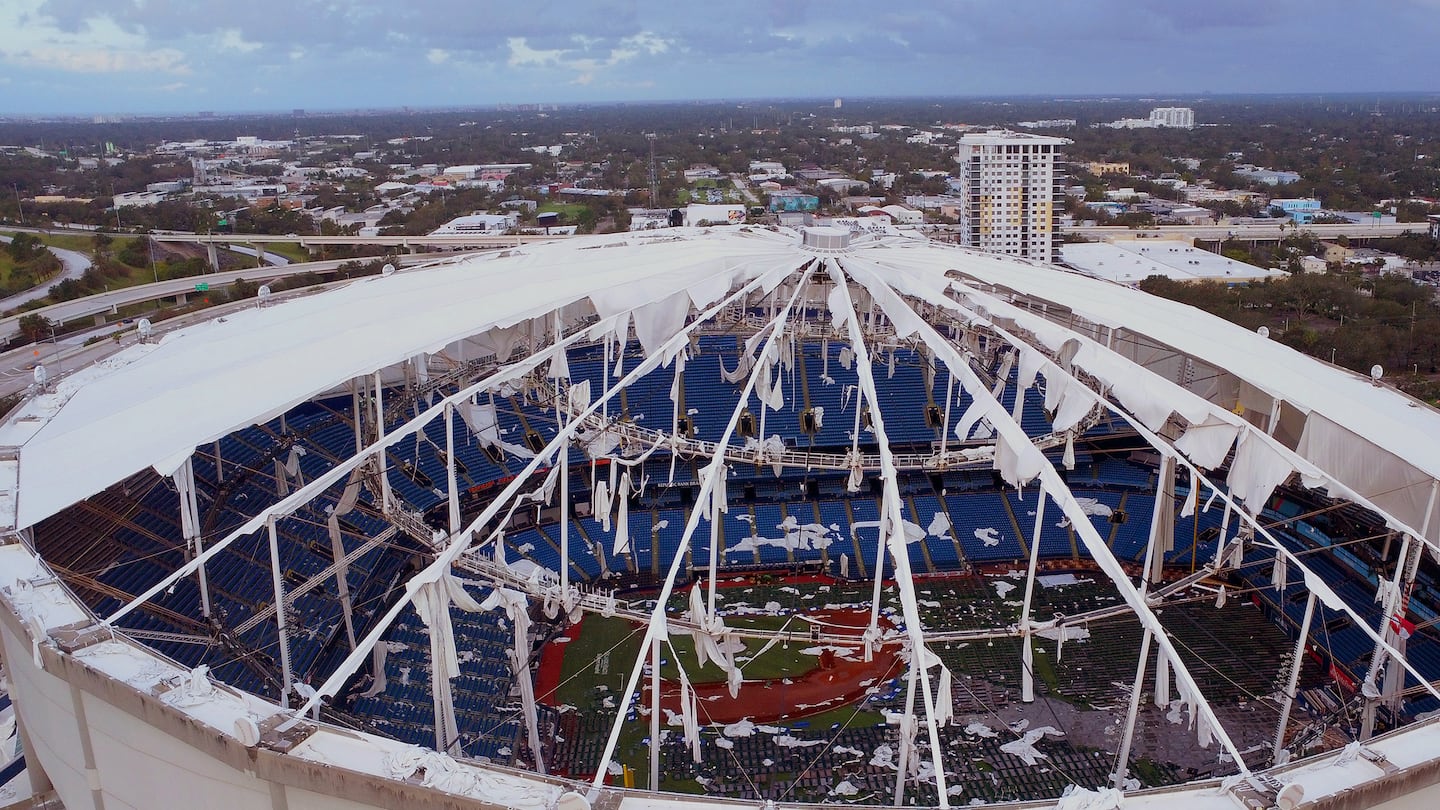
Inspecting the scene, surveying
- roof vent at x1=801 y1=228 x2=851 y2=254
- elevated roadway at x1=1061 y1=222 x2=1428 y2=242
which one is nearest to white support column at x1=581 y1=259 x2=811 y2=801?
roof vent at x1=801 y1=228 x2=851 y2=254

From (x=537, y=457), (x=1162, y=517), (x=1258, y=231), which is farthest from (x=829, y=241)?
(x=1258, y=231)

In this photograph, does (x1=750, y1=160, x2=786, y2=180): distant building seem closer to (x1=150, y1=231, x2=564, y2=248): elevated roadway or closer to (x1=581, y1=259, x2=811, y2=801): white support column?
(x1=150, y1=231, x2=564, y2=248): elevated roadway

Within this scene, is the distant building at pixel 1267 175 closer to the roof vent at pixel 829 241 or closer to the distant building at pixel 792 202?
the distant building at pixel 792 202

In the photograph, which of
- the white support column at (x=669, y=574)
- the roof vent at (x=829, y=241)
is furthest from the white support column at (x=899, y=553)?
the roof vent at (x=829, y=241)

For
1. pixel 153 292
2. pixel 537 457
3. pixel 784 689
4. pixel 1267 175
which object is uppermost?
pixel 1267 175

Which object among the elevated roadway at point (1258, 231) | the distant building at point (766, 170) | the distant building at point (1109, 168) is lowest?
the elevated roadway at point (1258, 231)

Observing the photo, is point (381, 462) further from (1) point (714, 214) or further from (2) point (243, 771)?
(1) point (714, 214)

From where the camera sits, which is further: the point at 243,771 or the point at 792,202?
the point at 792,202

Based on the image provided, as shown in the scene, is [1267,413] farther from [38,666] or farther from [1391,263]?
[1391,263]
